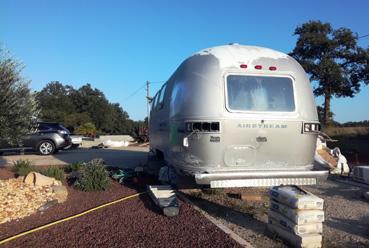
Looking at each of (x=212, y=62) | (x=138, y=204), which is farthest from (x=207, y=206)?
(x=212, y=62)

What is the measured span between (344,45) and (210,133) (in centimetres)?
3312

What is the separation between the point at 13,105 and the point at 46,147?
429 inches

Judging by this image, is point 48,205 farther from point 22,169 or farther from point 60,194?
point 22,169

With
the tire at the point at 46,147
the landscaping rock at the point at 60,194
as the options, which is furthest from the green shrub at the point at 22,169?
the tire at the point at 46,147

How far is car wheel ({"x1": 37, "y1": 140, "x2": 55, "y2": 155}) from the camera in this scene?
1980 cm

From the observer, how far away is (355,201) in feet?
29.1

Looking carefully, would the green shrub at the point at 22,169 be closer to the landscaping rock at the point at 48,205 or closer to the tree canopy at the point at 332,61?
the landscaping rock at the point at 48,205

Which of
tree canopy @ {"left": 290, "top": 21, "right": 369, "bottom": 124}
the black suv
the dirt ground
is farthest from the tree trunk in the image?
the dirt ground

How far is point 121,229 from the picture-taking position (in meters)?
6.46

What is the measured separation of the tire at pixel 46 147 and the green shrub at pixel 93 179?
10.9m

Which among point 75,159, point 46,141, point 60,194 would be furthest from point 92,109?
point 60,194

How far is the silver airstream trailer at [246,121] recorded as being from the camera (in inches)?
283

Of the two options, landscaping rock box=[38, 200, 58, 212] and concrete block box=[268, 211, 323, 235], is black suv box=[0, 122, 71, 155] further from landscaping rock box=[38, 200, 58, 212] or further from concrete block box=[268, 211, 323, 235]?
concrete block box=[268, 211, 323, 235]

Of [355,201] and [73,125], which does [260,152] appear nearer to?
[355,201]
